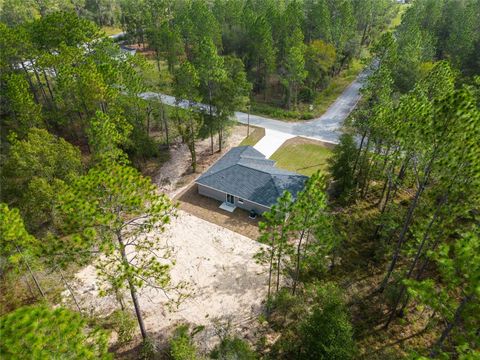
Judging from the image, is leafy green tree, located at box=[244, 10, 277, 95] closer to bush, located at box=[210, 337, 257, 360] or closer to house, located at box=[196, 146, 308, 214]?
house, located at box=[196, 146, 308, 214]

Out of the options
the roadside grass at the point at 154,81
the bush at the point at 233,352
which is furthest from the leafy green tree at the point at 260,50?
the bush at the point at 233,352

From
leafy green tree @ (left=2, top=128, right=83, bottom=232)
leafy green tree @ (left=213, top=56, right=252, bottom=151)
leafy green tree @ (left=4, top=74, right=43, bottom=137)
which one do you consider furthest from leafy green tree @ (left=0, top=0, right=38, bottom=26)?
leafy green tree @ (left=2, top=128, right=83, bottom=232)

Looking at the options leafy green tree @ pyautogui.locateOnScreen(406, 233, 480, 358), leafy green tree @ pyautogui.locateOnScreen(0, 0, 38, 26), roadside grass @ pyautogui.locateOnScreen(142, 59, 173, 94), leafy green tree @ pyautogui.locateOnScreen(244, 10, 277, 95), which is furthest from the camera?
leafy green tree @ pyautogui.locateOnScreen(0, 0, 38, 26)

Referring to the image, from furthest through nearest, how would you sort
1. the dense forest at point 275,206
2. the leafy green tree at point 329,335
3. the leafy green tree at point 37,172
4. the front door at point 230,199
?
the front door at point 230,199 < the leafy green tree at point 37,172 < the leafy green tree at point 329,335 < the dense forest at point 275,206

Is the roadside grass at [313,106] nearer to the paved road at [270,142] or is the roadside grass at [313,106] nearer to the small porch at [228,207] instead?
the paved road at [270,142]

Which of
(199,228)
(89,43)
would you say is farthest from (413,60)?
(89,43)

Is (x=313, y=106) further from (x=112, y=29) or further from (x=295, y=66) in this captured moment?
(x=112, y=29)

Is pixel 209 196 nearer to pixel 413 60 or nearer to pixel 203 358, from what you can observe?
pixel 203 358
